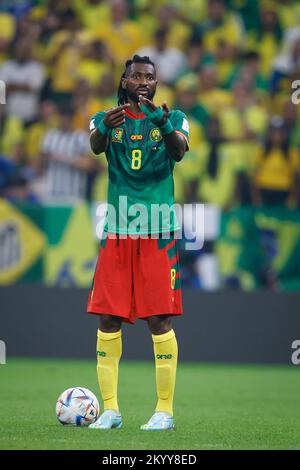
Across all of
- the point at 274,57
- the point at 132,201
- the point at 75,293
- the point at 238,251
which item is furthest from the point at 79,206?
the point at 132,201

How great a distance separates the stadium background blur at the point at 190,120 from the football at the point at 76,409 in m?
5.83

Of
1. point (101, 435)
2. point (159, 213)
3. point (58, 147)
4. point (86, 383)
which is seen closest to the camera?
point (101, 435)

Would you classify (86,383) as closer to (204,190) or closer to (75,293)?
(75,293)

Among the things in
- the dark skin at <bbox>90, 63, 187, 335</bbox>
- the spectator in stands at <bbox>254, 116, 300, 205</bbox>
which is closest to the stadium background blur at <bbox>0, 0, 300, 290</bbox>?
the spectator in stands at <bbox>254, 116, 300, 205</bbox>

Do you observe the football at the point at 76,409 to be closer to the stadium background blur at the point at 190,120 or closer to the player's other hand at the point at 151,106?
the player's other hand at the point at 151,106

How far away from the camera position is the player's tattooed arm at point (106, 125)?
22.1 feet

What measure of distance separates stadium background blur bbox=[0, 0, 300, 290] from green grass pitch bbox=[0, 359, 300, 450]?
1.25 m

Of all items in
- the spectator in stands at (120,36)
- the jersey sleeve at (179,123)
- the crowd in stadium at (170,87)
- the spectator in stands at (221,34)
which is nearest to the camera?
the jersey sleeve at (179,123)

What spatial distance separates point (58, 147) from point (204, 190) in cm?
219

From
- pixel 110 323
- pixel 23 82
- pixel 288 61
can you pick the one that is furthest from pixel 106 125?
pixel 288 61

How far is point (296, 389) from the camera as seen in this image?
10797mm

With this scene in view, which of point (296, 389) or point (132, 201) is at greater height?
point (132, 201)

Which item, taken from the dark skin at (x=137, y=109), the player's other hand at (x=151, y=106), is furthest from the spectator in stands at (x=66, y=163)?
the player's other hand at (x=151, y=106)

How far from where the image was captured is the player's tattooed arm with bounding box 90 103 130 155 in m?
6.73
